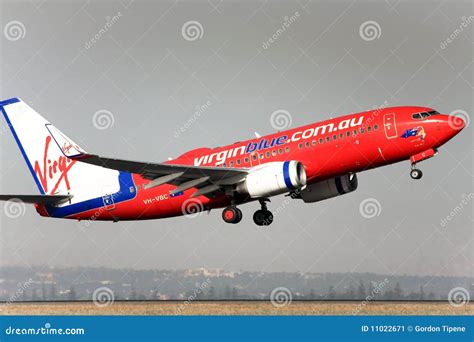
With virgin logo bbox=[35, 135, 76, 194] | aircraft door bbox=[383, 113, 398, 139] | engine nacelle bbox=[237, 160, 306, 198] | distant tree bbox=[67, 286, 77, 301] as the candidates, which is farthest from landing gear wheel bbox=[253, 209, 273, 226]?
virgin logo bbox=[35, 135, 76, 194]

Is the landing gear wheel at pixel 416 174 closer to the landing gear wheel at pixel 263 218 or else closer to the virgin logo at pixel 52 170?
the landing gear wheel at pixel 263 218

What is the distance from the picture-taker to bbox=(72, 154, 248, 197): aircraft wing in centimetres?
3231

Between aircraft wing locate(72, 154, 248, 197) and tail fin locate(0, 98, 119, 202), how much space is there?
458 centimetres

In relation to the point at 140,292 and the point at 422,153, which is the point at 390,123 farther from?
the point at 140,292

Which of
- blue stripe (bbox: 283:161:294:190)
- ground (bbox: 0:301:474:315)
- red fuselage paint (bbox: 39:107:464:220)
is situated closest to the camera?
ground (bbox: 0:301:474:315)

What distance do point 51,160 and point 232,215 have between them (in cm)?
1229

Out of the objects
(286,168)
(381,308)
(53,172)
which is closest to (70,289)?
(53,172)

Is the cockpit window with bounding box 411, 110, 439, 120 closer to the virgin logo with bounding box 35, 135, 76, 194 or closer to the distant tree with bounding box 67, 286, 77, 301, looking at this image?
the virgin logo with bounding box 35, 135, 76, 194

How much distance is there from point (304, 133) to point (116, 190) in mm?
10450

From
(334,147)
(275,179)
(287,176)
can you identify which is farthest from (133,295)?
(334,147)

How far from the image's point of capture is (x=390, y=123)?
109 feet

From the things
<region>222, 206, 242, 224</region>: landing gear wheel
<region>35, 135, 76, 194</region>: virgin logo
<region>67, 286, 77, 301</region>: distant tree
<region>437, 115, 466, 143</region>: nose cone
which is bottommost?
<region>67, 286, 77, 301</region>: distant tree

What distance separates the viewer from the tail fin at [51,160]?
129 feet

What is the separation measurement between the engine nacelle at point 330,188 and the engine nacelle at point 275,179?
15.0ft
